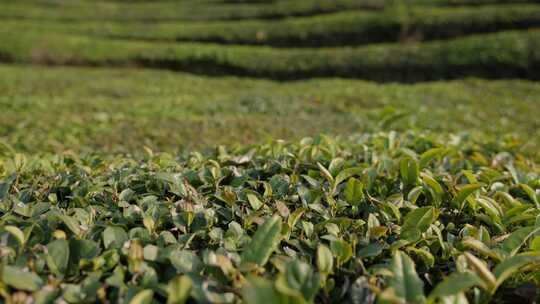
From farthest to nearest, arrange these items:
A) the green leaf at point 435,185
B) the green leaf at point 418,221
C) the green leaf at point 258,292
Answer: the green leaf at point 435,185 → the green leaf at point 418,221 → the green leaf at point 258,292

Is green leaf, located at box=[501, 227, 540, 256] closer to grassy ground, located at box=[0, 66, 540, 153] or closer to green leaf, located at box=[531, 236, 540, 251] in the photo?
green leaf, located at box=[531, 236, 540, 251]

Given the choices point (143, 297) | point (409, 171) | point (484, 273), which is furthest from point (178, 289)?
point (409, 171)

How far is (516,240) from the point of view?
3.96 ft

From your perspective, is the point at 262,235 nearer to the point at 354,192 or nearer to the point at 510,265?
the point at 354,192

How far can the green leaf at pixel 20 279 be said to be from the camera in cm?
90

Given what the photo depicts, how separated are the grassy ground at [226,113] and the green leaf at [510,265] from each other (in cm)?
246

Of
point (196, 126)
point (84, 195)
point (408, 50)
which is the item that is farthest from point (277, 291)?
point (408, 50)

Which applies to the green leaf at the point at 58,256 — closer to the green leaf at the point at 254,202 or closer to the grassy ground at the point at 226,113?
the green leaf at the point at 254,202

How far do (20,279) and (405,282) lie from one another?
873 millimetres

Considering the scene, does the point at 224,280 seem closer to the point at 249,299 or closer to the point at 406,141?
the point at 249,299

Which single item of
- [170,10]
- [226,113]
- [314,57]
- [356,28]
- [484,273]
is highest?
[170,10]

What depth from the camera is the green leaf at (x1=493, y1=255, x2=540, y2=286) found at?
3.28 feet

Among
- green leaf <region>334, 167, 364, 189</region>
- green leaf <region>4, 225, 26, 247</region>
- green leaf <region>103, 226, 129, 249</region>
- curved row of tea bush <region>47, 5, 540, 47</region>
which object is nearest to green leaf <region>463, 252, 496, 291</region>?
green leaf <region>334, 167, 364, 189</region>

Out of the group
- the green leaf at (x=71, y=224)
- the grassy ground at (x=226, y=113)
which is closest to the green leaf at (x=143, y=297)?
the green leaf at (x=71, y=224)
